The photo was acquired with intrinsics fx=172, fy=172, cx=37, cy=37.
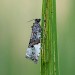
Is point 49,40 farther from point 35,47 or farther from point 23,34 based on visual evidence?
point 23,34

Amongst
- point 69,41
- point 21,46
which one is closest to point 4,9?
point 21,46

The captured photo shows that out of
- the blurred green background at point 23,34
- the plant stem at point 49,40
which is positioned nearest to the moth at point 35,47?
the plant stem at point 49,40

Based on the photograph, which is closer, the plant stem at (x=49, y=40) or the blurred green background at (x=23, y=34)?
the plant stem at (x=49, y=40)

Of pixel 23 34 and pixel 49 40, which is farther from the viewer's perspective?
pixel 23 34

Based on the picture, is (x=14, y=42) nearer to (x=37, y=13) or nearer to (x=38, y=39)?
(x=37, y=13)

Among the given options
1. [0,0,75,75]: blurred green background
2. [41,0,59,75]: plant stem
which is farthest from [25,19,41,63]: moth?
[0,0,75,75]: blurred green background

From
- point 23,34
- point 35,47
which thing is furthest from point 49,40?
point 23,34

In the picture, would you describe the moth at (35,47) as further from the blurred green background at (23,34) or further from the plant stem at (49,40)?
the blurred green background at (23,34)

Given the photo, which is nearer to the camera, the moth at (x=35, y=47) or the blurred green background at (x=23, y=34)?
the moth at (x=35, y=47)
